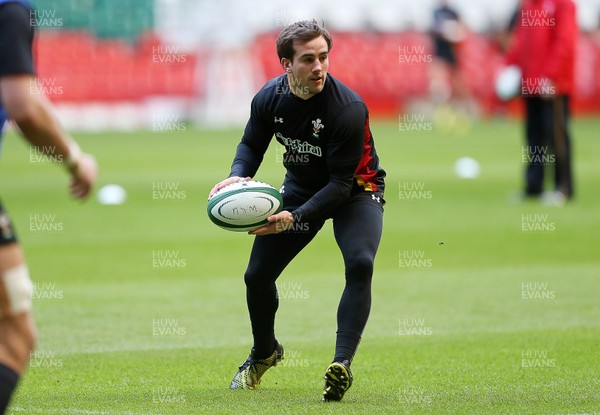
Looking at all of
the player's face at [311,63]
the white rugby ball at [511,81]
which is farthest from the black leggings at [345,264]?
the white rugby ball at [511,81]

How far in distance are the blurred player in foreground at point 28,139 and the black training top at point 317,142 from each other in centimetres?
222

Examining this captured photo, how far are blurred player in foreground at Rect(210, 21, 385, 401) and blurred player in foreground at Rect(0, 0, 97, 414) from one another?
2.10 meters

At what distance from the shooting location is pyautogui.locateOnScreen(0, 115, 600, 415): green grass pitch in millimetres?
6812

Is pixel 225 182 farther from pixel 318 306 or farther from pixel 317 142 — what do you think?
pixel 318 306

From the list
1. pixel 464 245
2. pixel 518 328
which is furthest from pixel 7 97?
pixel 464 245

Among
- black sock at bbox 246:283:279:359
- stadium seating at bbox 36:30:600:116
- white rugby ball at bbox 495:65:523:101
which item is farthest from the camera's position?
stadium seating at bbox 36:30:600:116

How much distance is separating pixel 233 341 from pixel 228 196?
2.44 meters

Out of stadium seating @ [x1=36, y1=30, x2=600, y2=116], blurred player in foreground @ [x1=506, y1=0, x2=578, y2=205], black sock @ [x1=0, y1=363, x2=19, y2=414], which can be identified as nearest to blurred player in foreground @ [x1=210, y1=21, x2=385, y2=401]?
black sock @ [x1=0, y1=363, x2=19, y2=414]

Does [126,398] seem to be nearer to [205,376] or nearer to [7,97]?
[205,376]

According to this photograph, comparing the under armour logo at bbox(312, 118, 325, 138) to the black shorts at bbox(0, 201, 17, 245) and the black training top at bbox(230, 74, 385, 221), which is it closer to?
the black training top at bbox(230, 74, 385, 221)

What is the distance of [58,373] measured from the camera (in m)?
7.53

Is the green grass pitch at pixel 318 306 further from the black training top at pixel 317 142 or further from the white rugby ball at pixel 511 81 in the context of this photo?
A: the white rugby ball at pixel 511 81

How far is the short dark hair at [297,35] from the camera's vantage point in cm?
670

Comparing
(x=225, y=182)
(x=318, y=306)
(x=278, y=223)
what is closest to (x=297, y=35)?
(x=225, y=182)
